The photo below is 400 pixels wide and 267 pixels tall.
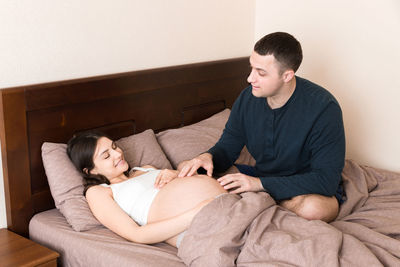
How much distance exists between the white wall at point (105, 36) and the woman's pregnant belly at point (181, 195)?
0.64 metres

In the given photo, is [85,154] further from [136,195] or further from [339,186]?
[339,186]

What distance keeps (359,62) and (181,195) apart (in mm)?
1537

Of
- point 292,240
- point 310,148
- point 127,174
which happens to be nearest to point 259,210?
point 292,240

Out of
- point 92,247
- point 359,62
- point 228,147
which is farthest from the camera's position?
point 359,62

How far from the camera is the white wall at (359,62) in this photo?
9.07 feet

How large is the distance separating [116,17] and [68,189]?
84cm

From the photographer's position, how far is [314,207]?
6.47 feet

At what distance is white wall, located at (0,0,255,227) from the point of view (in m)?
1.98

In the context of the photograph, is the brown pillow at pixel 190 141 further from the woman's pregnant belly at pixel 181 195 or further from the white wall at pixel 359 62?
the white wall at pixel 359 62

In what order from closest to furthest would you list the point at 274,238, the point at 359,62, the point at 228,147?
the point at 274,238
the point at 228,147
the point at 359,62

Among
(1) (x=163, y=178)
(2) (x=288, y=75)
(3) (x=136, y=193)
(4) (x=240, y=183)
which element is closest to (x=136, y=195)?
(3) (x=136, y=193)

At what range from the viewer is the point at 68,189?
2.00m

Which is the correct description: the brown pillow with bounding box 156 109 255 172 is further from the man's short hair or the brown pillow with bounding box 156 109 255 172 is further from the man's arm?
the man's short hair

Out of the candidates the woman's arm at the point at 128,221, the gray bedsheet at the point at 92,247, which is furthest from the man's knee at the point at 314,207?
the gray bedsheet at the point at 92,247
